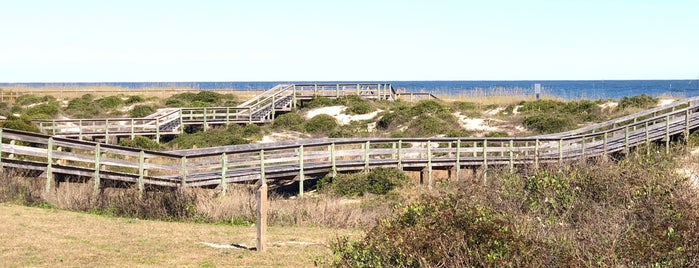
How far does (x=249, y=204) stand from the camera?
18688 mm

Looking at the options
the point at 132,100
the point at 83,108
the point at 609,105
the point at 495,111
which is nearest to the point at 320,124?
the point at 495,111

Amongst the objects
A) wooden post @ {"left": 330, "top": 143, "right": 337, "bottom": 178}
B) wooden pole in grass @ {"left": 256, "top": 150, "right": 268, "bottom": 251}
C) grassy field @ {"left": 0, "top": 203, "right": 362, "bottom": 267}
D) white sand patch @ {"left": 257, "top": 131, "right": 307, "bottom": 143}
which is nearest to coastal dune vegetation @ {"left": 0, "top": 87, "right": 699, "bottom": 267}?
wooden post @ {"left": 330, "top": 143, "right": 337, "bottom": 178}

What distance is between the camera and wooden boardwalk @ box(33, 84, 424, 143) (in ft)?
133

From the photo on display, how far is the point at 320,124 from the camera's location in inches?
1807

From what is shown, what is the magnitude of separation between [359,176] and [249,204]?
7.80 meters

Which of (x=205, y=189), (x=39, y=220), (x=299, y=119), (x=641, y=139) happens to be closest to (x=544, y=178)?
(x=39, y=220)

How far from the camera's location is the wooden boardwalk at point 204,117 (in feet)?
133

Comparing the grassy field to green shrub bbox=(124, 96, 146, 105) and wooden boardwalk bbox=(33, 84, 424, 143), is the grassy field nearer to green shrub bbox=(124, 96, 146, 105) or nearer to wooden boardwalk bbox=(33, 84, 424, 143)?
wooden boardwalk bbox=(33, 84, 424, 143)

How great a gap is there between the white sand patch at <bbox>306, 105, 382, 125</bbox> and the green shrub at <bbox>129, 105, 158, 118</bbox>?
409 inches

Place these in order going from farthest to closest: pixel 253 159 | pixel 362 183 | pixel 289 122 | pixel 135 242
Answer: pixel 289 122 → pixel 253 159 → pixel 362 183 → pixel 135 242

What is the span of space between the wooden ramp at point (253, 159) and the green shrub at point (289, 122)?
13056 millimetres

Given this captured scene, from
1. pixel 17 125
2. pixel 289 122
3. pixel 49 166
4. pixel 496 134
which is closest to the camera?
pixel 49 166

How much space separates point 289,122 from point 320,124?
217 cm

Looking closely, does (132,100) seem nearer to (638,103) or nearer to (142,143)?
(142,143)
